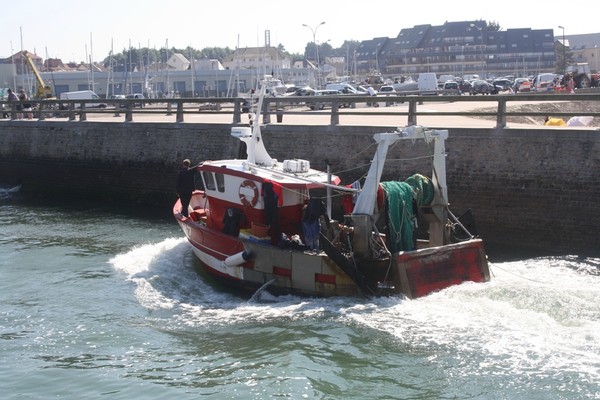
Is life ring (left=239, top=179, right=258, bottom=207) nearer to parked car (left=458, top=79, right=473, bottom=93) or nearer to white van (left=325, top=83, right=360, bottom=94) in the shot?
white van (left=325, top=83, right=360, bottom=94)

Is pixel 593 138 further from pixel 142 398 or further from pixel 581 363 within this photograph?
pixel 142 398

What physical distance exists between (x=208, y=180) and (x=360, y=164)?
5696 mm

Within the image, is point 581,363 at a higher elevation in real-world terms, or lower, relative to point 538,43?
lower

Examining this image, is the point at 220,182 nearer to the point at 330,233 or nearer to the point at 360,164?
the point at 330,233

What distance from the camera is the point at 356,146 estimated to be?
20.1 meters

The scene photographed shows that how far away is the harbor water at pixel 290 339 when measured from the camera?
9.66 metres

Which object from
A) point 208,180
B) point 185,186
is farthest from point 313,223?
point 185,186

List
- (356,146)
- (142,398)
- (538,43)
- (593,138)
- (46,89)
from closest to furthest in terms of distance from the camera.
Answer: (142,398) < (593,138) < (356,146) < (46,89) < (538,43)

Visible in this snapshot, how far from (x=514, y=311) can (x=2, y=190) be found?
19.9m

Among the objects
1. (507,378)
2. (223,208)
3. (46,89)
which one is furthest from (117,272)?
(46,89)

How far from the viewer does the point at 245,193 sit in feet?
46.6

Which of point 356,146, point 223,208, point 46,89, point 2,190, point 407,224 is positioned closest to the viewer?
point 407,224

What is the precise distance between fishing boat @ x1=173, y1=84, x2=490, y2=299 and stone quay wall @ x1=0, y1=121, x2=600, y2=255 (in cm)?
332

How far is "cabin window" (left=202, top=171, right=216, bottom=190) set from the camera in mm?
14930
